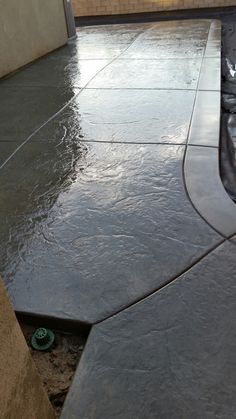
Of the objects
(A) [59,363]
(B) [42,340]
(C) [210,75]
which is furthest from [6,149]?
(C) [210,75]

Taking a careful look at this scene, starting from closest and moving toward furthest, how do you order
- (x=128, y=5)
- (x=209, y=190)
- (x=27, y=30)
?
1. (x=209, y=190)
2. (x=27, y=30)
3. (x=128, y=5)

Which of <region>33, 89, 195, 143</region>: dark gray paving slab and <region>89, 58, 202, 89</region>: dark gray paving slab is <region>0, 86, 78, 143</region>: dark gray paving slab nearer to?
<region>33, 89, 195, 143</region>: dark gray paving slab

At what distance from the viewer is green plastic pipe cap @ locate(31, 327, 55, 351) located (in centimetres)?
131

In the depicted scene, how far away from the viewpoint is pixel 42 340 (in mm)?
1319

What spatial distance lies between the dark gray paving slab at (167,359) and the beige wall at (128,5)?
30.9 feet

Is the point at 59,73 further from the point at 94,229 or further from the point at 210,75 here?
the point at 94,229

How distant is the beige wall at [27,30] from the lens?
4.46m

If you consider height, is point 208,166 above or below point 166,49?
below

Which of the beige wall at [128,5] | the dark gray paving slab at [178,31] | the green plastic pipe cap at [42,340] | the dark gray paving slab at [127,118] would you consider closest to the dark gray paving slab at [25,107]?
the dark gray paving slab at [127,118]

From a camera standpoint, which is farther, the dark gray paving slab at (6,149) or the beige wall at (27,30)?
the beige wall at (27,30)

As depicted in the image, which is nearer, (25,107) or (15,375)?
(15,375)

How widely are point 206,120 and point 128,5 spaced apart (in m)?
7.99

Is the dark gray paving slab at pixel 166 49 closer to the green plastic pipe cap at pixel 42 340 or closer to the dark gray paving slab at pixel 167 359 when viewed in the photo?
the dark gray paving slab at pixel 167 359

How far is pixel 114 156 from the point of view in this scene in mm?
2438
